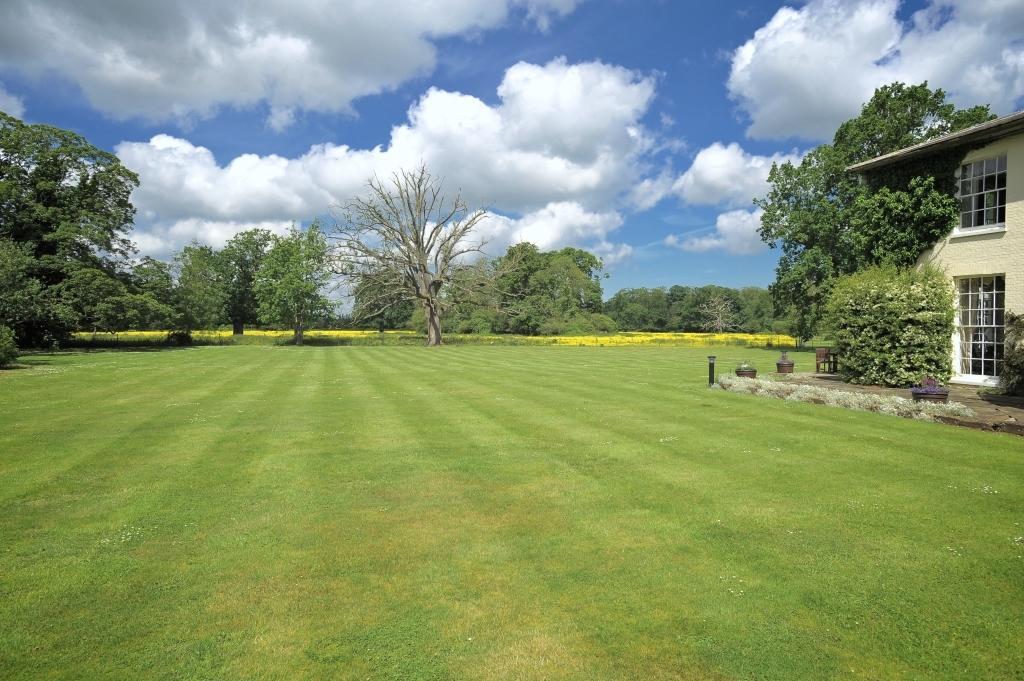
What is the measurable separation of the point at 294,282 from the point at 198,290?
8.98 metres

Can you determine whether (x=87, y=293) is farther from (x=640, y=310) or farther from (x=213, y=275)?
(x=640, y=310)

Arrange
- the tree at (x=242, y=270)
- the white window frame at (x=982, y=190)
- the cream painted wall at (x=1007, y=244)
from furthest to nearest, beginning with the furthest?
the tree at (x=242, y=270) → the white window frame at (x=982, y=190) → the cream painted wall at (x=1007, y=244)

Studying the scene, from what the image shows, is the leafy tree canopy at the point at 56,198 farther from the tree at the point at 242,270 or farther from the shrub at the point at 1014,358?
the shrub at the point at 1014,358

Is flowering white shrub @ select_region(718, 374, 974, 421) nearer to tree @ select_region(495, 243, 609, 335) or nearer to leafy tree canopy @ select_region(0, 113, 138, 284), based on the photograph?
leafy tree canopy @ select_region(0, 113, 138, 284)

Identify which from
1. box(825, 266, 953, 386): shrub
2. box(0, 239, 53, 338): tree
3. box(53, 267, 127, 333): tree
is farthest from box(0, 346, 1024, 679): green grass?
box(53, 267, 127, 333): tree

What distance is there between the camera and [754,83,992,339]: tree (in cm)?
1817

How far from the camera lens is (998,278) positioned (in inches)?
654

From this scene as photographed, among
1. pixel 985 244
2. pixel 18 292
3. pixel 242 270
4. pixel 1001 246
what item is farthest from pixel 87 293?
pixel 1001 246

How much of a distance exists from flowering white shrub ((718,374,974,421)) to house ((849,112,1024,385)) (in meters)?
5.00

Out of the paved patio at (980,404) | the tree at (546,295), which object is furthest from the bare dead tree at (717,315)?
the paved patio at (980,404)

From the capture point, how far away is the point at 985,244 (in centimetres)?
1670

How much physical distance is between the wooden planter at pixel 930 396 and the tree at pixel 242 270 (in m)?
74.5

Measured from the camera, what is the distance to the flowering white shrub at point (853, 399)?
40.4ft

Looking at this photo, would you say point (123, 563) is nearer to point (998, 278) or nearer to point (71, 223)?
point (998, 278)
